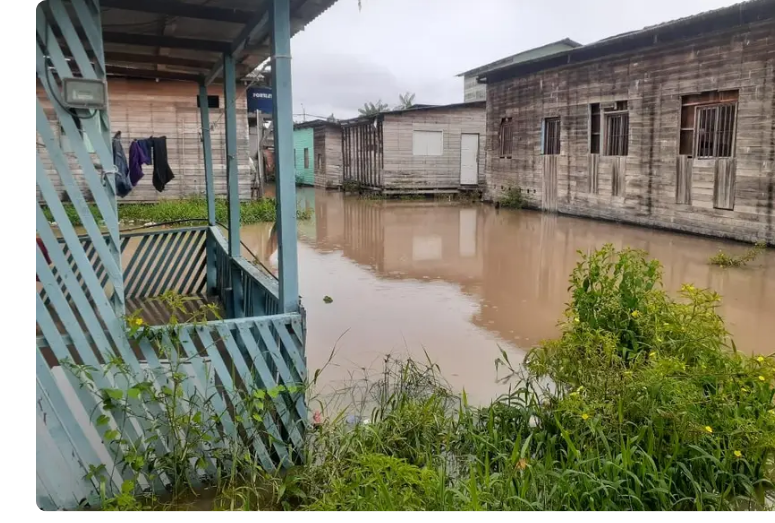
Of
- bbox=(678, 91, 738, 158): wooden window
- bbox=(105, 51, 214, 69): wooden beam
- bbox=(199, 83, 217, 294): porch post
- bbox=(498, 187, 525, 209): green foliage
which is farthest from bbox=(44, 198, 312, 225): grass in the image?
bbox=(678, 91, 738, 158): wooden window

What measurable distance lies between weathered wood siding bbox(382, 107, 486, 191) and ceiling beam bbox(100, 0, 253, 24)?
19.8m

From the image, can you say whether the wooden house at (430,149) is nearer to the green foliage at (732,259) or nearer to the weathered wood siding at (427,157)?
the weathered wood siding at (427,157)

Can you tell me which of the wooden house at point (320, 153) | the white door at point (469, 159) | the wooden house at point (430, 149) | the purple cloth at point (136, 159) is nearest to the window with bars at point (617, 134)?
the wooden house at point (430, 149)

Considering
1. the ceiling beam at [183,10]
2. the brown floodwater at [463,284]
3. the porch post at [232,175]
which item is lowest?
the brown floodwater at [463,284]

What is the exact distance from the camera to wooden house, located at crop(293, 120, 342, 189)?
31781mm

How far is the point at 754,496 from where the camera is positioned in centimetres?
370

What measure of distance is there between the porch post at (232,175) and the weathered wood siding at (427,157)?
1780 cm

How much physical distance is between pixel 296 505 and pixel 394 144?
21.7 m

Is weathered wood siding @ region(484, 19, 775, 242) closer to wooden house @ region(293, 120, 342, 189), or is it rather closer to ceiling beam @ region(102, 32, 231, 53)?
ceiling beam @ region(102, 32, 231, 53)

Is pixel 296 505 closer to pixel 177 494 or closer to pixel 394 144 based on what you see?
pixel 177 494

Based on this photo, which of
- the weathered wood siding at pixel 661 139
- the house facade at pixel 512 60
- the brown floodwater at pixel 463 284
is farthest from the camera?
the house facade at pixel 512 60

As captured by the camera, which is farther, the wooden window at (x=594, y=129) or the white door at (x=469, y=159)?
the white door at (x=469, y=159)

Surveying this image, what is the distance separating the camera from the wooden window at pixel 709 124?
1304 cm

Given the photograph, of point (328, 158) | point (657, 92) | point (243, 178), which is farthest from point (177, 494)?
point (328, 158)
